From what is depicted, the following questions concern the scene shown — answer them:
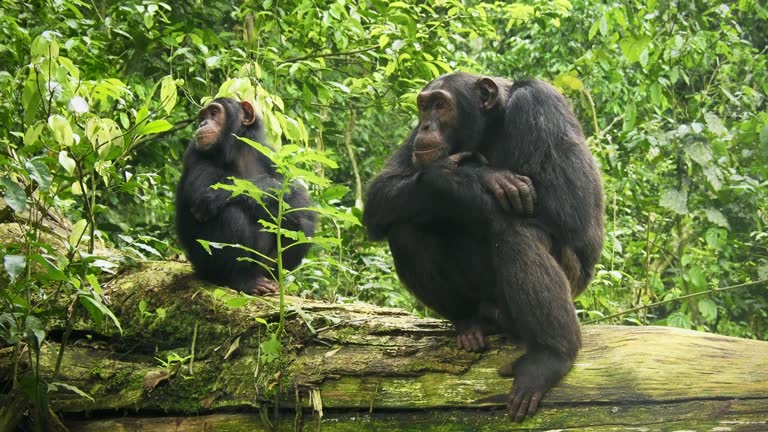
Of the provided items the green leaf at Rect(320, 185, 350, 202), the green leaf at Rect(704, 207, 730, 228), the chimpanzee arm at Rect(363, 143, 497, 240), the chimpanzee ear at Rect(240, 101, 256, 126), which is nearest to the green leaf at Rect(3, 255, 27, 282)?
the green leaf at Rect(320, 185, 350, 202)

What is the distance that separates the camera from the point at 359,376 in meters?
4.36

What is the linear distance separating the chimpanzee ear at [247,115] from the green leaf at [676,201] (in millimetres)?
4294

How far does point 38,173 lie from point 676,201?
621cm

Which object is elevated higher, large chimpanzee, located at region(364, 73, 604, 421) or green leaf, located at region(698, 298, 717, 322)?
large chimpanzee, located at region(364, 73, 604, 421)

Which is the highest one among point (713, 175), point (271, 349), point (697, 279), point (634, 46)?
point (634, 46)

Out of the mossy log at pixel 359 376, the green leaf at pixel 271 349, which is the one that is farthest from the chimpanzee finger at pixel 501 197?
the green leaf at pixel 271 349

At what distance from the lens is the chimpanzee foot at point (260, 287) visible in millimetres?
6418

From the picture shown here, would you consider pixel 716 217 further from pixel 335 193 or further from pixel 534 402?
pixel 534 402

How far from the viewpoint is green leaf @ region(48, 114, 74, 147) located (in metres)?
4.24

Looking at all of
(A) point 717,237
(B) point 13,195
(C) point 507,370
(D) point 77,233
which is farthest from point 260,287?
(A) point 717,237

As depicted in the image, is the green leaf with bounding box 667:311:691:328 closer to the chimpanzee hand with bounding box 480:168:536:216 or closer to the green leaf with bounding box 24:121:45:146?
the chimpanzee hand with bounding box 480:168:536:216

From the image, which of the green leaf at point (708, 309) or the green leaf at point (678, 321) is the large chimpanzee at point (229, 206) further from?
the green leaf at point (708, 309)

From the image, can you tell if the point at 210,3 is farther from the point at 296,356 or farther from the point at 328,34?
the point at 296,356

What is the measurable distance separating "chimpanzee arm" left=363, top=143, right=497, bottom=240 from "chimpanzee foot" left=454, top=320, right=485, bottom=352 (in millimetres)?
628
